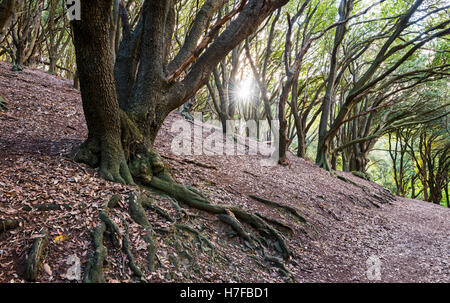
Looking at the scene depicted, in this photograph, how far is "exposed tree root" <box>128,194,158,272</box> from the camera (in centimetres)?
285

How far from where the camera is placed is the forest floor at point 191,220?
2.69 meters

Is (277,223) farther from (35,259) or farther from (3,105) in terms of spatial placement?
(3,105)

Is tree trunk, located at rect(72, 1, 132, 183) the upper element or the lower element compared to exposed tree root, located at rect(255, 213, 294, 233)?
upper

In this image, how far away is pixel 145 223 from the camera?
3.25m

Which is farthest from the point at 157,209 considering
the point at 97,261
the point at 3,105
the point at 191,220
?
the point at 3,105

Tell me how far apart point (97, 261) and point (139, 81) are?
2987 millimetres

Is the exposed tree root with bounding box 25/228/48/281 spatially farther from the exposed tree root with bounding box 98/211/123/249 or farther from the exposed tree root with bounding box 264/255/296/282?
the exposed tree root with bounding box 264/255/296/282

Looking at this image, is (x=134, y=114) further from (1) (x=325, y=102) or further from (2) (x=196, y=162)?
(1) (x=325, y=102)

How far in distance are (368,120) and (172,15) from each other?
12.6 metres

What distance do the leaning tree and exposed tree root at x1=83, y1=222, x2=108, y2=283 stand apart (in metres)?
1.13

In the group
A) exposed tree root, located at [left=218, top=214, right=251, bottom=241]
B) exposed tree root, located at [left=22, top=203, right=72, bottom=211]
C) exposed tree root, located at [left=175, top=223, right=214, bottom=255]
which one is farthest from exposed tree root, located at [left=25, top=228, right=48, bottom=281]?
exposed tree root, located at [left=218, top=214, right=251, bottom=241]

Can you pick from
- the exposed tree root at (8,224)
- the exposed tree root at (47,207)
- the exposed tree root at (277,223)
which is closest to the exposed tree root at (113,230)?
the exposed tree root at (47,207)

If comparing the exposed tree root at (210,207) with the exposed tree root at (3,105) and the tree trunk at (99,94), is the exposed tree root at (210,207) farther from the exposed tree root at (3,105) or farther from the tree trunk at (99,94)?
the exposed tree root at (3,105)
